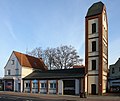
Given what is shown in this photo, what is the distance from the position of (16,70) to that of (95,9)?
2600 cm

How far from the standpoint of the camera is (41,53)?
84.6 metres

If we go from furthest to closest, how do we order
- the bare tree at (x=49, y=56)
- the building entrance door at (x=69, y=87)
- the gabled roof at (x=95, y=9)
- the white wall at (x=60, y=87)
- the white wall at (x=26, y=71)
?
1. the bare tree at (x=49, y=56)
2. the white wall at (x=26, y=71)
3. the white wall at (x=60, y=87)
4. the building entrance door at (x=69, y=87)
5. the gabled roof at (x=95, y=9)

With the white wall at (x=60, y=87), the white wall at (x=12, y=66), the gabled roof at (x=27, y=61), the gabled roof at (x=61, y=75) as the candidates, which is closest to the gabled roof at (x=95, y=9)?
the gabled roof at (x=61, y=75)

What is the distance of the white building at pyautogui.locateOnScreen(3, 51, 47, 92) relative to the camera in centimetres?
5941

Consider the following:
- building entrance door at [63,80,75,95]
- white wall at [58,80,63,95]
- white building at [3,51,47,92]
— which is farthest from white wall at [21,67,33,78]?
building entrance door at [63,80,75,95]

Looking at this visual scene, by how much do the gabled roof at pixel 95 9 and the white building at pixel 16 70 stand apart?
873 inches

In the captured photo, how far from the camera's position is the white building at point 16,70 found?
59406mm

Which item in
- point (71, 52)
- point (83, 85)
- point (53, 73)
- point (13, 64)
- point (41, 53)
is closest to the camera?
point (83, 85)

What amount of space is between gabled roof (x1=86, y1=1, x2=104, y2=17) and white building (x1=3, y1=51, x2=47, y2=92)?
22.2 m

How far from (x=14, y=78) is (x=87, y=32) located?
2346cm

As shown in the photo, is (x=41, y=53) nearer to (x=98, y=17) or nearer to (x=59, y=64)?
(x=59, y=64)

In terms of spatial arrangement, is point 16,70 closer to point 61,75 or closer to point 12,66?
point 12,66

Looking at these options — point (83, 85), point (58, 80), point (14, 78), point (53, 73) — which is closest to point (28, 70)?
point (14, 78)

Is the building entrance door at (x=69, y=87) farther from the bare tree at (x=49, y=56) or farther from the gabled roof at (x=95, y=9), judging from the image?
the bare tree at (x=49, y=56)
